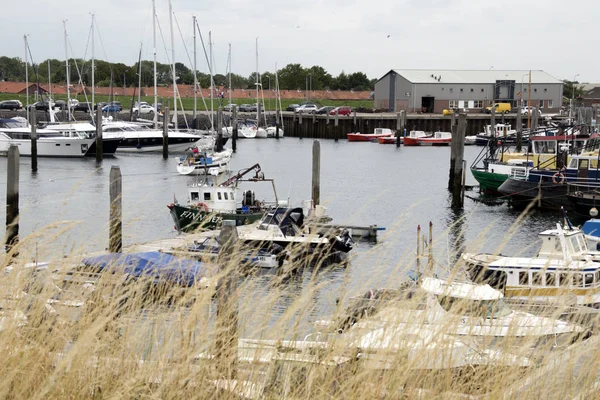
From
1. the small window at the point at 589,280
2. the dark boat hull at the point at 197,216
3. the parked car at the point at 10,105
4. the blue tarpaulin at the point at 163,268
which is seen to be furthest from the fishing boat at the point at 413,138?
the blue tarpaulin at the point at 163,268

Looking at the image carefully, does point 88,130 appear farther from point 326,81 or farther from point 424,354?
point 326,81

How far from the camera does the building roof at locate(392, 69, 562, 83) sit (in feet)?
385

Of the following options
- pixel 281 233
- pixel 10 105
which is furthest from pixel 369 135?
pixel 281 233

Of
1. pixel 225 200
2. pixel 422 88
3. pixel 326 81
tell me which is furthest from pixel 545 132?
pixel 326 81

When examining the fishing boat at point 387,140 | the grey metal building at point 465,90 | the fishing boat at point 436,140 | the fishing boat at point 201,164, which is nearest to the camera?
the fishing boat at point 201,164

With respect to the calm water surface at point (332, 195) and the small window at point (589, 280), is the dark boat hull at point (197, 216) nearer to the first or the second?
the calm water surface at point (332, 195)

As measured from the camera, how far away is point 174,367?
15.7 feet

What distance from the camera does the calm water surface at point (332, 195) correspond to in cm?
2720

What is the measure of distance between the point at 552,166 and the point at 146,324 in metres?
41.9

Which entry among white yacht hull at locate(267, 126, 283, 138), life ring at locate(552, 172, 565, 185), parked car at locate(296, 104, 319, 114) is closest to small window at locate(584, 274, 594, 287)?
life ring at locate(552, 172, 565, 185)

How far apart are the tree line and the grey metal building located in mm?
29901

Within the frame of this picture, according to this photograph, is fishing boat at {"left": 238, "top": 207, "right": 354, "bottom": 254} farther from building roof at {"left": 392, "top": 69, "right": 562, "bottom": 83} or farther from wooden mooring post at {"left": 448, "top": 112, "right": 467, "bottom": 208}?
building roof at {"left": 392, "top": 69, "right": 562, "bottom": 83}

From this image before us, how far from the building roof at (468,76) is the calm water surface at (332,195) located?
33.7m

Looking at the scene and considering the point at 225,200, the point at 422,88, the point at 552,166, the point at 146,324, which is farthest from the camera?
the point at 422,88
